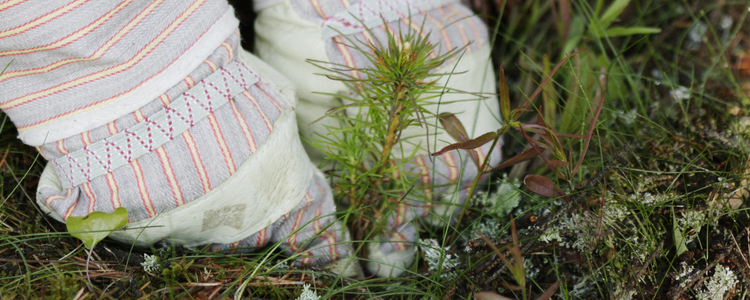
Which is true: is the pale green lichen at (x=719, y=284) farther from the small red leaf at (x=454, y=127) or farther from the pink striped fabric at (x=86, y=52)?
the pink striped fabric at (x=86, y=52)

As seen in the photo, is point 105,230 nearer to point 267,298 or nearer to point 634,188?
point 267,298

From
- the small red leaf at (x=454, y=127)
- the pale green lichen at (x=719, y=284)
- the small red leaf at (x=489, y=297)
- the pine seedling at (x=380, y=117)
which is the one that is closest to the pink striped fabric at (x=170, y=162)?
the pine seedling at (x=380, y=117)

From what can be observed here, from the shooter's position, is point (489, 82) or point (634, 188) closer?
point (634, 188)

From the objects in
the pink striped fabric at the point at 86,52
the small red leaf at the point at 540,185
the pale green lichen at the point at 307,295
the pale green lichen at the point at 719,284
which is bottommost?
the pale green lichen at the point at 719,284

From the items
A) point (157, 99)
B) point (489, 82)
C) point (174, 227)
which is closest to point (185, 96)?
point (157, 99)

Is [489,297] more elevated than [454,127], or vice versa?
[454,127]

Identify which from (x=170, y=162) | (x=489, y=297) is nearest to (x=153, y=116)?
(x=170, y=162)

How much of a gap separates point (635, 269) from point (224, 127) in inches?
30.3

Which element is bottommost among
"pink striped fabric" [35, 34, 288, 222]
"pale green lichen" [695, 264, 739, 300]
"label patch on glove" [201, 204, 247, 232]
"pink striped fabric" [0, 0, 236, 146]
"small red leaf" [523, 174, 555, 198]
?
"pale green lichen" [695, 264, 739, 300]

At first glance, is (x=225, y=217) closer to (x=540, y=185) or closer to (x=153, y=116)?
(x=153, y=116)

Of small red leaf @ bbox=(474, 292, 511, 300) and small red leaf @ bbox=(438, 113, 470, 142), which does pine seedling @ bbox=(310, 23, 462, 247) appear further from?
small red leaf @ bbox=(474, 292, 511, 300)

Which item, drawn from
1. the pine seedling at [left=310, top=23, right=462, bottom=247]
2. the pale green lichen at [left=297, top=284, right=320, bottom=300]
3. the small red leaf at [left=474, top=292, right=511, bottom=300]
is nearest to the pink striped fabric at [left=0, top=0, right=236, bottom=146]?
the pine seedling at [left=310, top=23, right=462, bottom=247]

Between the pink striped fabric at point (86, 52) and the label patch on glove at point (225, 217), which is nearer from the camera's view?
the pink striped fabric at point (86, 52)

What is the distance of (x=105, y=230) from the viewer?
0.77 m
